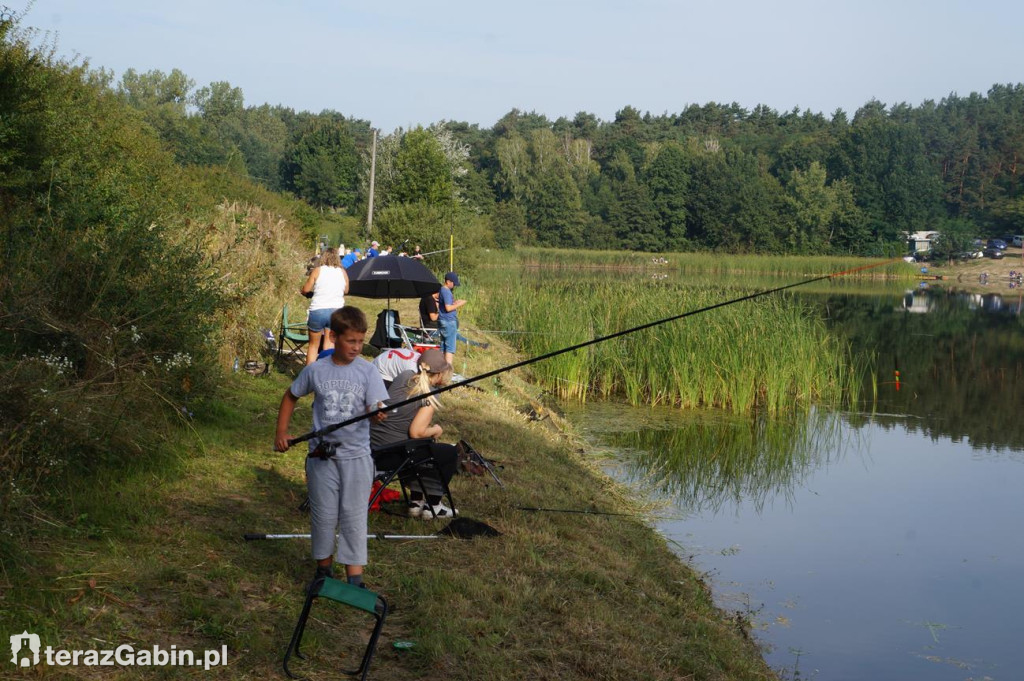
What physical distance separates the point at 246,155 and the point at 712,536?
4168 inches

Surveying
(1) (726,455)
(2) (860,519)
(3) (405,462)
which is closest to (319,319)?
(3) (405,462)

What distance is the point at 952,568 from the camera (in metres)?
9.66

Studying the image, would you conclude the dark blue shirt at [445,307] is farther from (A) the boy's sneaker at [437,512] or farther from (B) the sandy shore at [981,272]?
(B) the sandy shore at [981,272]

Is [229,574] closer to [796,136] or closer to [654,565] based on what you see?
[654,565]

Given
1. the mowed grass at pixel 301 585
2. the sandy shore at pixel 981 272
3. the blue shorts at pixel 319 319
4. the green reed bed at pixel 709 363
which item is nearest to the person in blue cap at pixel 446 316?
the green reed bed at pixel 709 363

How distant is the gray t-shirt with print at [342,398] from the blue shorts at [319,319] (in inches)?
222

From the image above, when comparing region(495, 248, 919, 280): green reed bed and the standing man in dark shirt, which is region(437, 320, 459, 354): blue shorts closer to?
the standing man in dark shirt

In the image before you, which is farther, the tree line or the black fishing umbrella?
the tree line

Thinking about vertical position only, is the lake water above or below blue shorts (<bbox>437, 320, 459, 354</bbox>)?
below

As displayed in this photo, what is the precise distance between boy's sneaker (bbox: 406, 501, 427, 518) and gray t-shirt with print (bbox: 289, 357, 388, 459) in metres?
2.02

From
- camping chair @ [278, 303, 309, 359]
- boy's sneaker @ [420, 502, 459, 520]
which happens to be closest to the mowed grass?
boy's sneaker @ [420, 502, 459, 520]

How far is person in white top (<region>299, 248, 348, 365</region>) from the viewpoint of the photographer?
1058cm

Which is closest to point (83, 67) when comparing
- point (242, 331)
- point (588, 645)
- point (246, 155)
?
point (242, 331)

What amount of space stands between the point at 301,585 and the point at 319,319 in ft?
17.7
